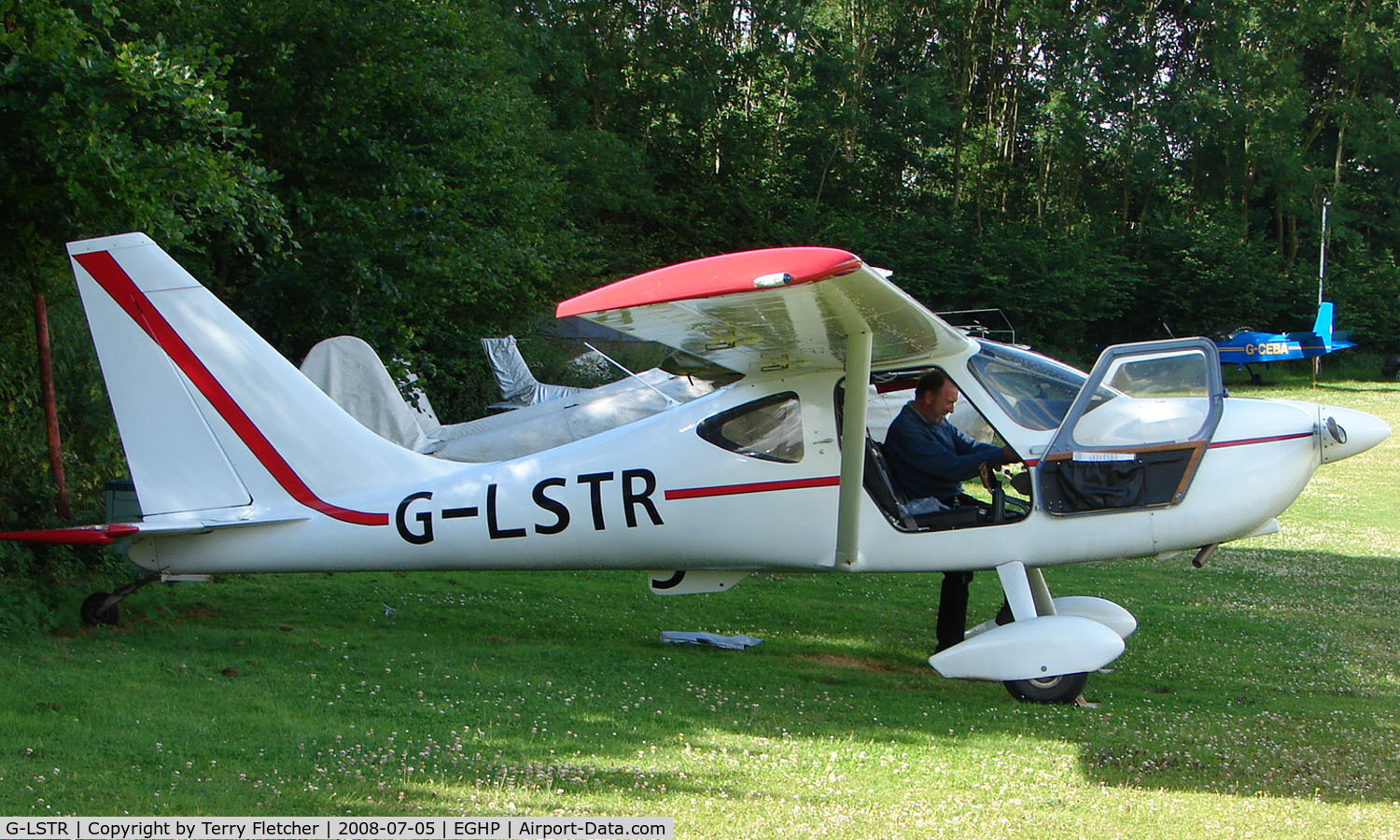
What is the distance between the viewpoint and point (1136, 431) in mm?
7055

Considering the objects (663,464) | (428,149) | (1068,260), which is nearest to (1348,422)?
(663,464)

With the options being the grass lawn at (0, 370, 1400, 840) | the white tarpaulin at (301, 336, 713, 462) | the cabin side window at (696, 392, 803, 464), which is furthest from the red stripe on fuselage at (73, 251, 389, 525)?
the white tarpaulin at (301, 336, 713, 462)

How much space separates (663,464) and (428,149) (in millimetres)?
7561

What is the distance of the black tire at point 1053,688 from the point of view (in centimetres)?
689

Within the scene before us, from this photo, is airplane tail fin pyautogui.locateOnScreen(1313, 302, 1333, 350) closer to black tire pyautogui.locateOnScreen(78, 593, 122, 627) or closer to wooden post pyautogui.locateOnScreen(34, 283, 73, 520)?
wooden post pyautogui.locateOnScreen(34, 283, 73, 520)

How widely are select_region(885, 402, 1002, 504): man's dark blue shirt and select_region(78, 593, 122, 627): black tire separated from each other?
17.1 feet

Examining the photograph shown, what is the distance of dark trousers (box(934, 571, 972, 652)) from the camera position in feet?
26.8

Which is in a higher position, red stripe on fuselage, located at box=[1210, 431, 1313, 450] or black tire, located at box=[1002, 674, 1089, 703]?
red stripe on fuselage, located at box=[1210, 431, 1313, 450]

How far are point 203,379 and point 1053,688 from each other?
5.53 metres

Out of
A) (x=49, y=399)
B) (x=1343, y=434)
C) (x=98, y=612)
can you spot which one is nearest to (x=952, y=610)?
(x=1343, y=434)

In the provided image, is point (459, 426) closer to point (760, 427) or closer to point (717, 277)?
point (760, 427)

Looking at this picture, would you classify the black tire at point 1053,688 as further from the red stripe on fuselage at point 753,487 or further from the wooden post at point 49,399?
the wooden post at point 49,399

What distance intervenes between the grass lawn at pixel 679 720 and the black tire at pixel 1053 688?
0.12 metres

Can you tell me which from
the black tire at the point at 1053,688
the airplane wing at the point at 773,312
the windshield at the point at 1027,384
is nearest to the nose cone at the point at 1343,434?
the windshield at the point at 1027,384
